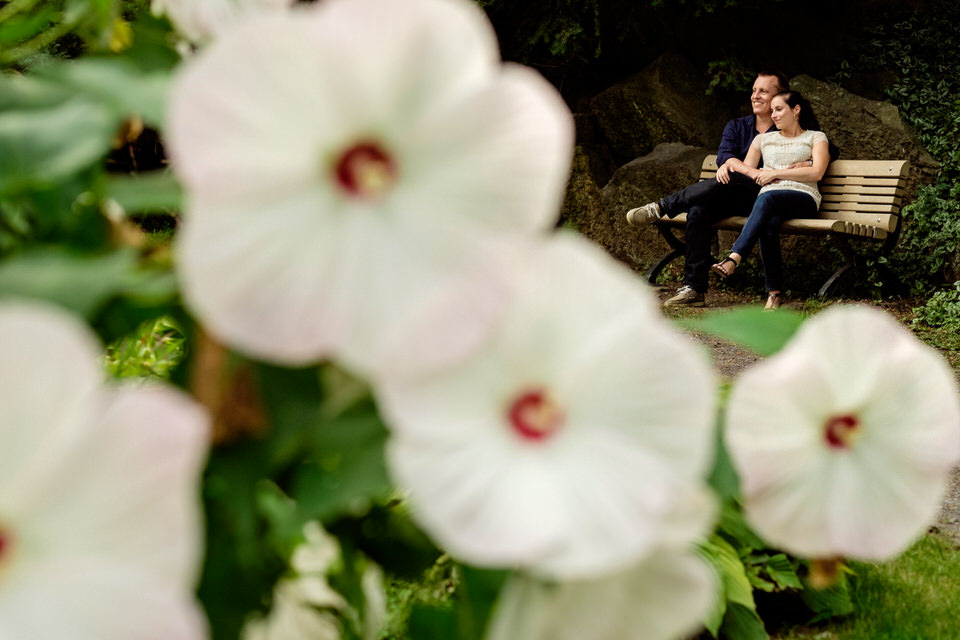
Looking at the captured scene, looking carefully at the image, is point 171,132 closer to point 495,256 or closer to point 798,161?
point 495,256

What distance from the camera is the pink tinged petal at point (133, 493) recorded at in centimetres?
26

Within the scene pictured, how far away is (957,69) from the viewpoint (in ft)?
26.5

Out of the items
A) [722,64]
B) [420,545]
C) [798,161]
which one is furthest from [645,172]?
[420,545]

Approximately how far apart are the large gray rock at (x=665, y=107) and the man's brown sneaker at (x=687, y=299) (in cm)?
230

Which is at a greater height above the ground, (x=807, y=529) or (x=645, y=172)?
(x=807, y=529)

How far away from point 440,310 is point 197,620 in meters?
0.11

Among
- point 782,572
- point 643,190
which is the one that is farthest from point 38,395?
point 643,190

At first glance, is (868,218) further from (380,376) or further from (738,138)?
(380,376)

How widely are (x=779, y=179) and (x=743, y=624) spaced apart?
17.2ft

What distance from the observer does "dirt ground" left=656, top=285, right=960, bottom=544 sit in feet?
10.3

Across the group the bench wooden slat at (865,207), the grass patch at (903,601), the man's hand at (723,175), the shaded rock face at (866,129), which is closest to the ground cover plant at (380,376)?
the grass patch at (903,601)

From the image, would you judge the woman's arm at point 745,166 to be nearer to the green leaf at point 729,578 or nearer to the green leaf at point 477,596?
the green leaf at point 729,578

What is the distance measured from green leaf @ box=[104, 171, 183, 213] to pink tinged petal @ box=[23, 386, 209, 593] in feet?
0.36

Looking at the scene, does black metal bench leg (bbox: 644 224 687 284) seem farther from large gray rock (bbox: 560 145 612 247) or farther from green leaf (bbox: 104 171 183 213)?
green leaf (bbox: 104 171 183 213)
